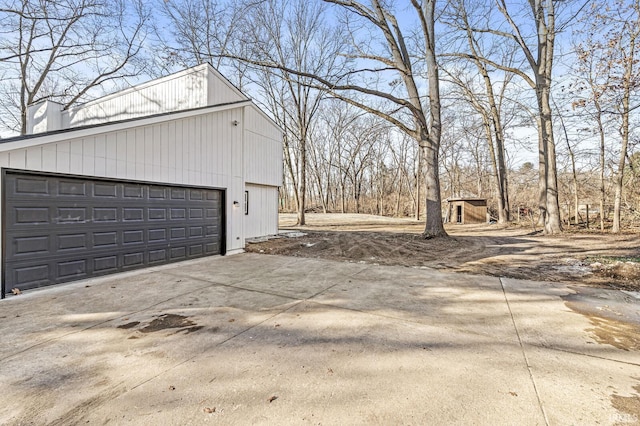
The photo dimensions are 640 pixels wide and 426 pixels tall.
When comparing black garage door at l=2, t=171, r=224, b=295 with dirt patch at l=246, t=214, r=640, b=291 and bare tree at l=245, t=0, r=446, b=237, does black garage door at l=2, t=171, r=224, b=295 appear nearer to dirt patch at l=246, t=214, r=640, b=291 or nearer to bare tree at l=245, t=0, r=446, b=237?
dirt patch at l=246, t=214, r=640, b=291

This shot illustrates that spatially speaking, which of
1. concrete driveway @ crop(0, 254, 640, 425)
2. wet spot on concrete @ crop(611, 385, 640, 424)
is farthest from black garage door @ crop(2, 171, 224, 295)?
wet spot on concrete @ crop(611, 385, 640, 424)

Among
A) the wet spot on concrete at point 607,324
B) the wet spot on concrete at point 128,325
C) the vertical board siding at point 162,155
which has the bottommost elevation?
the wet spot on concrete at point 607,324

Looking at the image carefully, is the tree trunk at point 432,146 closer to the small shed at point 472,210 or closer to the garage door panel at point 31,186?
the garage door panel at point 31,186

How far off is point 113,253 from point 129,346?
11.9 feet

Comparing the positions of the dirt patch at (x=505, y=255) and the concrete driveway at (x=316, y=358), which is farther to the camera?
the dirt patch at (x=505, y=255)

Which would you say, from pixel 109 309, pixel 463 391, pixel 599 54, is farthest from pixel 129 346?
pixel 599 54

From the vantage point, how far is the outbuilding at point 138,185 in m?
4.51

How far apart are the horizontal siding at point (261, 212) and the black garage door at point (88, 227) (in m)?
2.87

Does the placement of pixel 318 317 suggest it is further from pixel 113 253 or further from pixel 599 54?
pixel 599 54

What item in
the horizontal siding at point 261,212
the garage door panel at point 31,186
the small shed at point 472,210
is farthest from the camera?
the small shed at point 472,210

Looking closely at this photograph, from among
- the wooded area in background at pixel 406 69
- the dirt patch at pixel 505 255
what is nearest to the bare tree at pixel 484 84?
the wooded area in background at pixel 406 69

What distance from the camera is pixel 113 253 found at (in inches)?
223

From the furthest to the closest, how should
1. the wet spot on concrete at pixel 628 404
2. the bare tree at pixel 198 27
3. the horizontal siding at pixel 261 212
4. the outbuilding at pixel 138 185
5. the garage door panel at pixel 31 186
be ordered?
the bare tree at pixel 198 27, the horizontal siding at pixel 261 212, the outbuilding at pixel 138 185, the garage door panel at pixel 31 186, the wet spot on concrete at pixel 628 404

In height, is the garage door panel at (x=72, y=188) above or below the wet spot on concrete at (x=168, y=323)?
above
